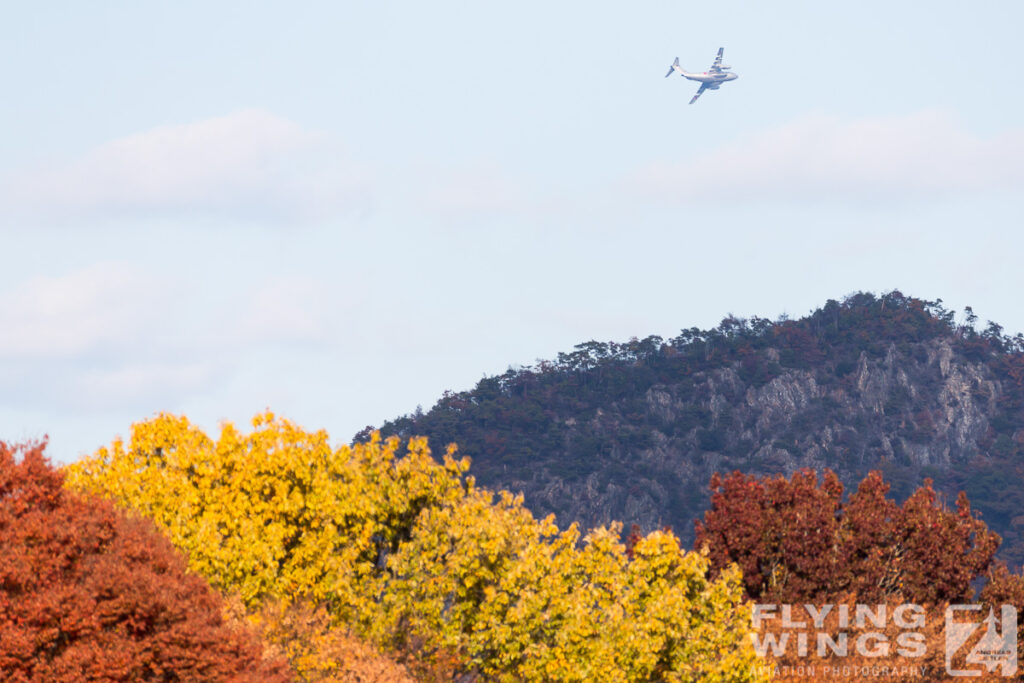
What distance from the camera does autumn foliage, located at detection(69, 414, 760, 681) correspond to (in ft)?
105

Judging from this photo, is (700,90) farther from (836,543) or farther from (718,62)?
(836,543)

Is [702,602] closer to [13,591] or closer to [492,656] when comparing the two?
[492,656]

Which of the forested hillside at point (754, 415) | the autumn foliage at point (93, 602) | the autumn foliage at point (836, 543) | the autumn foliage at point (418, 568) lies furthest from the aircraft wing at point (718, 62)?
the autumn foliage at point (93, 602)

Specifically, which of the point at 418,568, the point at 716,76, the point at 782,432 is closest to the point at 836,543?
the point at 418,568

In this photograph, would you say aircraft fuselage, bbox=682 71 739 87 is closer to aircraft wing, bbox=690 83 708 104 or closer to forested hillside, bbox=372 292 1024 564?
aircraft wing, bbox=690 83 708 104

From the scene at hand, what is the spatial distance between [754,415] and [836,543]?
13265 centimetres

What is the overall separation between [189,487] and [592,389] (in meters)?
147

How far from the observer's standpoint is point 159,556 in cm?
2669

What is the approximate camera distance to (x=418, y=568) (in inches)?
1337

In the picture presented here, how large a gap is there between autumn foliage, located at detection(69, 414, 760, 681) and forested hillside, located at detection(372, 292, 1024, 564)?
118 meters

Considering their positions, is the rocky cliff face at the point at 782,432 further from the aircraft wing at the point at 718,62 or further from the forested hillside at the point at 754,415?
the aircraft wing at the point at 718,62

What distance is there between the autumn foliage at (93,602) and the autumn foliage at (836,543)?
19.5 metres

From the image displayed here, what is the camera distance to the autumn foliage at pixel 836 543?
138 feet

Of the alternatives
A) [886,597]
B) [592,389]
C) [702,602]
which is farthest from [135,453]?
[592,389]
